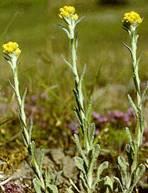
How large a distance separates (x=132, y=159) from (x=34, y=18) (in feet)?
68.3

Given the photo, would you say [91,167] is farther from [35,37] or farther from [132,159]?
[35,37]

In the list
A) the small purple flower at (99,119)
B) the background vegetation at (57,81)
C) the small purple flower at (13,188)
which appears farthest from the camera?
the background vegetation at (57,81)

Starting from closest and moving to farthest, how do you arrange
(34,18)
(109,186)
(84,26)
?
(109,186) → (84,26) → (34,18)

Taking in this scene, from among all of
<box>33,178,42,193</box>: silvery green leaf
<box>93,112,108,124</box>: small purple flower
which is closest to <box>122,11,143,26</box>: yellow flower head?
<box>33,178,42,193</box>: silvery green leaf

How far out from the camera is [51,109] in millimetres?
5824

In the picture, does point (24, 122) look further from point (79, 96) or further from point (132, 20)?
point (132, 20)

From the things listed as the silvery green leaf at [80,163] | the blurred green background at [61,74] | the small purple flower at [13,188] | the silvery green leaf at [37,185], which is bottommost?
the blurred green background at [61,74]

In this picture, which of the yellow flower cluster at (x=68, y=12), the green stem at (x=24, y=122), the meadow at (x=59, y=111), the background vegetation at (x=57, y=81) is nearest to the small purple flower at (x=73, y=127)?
the meadow at (x=59, y=111)

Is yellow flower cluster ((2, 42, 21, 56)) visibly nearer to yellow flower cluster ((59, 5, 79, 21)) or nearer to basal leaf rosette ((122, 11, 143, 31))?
yellow flower cluster ((59, 5, 79, 21))

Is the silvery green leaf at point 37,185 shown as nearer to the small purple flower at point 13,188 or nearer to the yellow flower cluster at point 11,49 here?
the small purple flower at point 13,188

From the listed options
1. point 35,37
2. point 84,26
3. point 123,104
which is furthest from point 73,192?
point 84,26

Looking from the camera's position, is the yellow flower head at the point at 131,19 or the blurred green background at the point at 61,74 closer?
the yellow flower head at the point at 131,19

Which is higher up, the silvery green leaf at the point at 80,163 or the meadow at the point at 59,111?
the silvery green leaf at the point at 80,163

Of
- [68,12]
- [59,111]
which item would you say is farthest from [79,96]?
[59,111]
